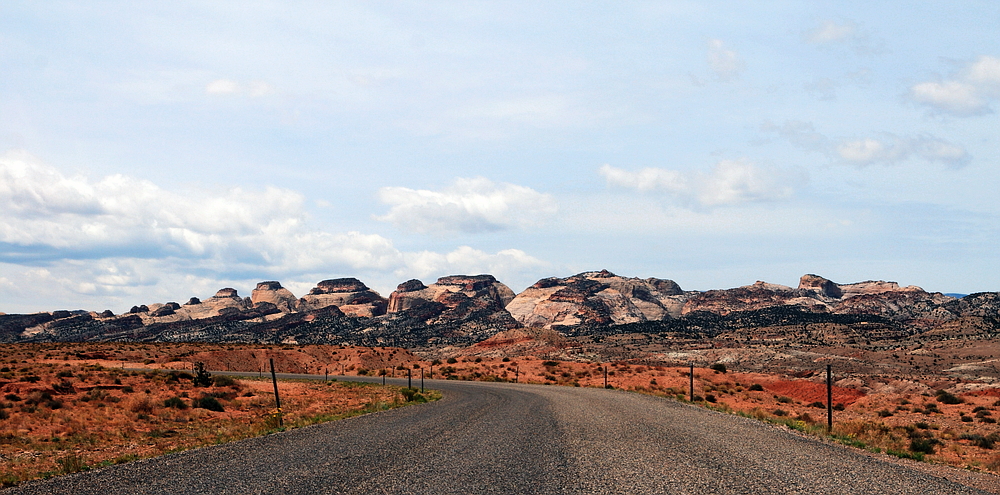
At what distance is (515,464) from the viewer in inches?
581

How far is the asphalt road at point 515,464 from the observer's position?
1278 cm

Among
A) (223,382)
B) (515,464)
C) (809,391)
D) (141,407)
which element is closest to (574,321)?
(809,391)

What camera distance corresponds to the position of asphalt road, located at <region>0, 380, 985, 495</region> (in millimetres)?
12781

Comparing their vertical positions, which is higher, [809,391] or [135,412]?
[135,412]

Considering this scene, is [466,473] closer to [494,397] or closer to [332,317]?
[494,397]

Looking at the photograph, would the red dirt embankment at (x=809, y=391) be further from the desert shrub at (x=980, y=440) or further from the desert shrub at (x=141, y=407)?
the desert shrub at (x=141, y=407)

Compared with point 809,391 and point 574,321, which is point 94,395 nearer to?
point 809,391

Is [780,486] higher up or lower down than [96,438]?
higher up

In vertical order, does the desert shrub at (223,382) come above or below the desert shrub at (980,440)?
below

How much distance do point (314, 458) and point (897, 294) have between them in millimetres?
190035

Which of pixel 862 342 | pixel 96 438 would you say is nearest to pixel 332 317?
pixel 862 342

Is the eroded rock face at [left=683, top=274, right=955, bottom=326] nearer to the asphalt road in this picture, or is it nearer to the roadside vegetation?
the roadside vegetation

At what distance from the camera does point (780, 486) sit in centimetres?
1286

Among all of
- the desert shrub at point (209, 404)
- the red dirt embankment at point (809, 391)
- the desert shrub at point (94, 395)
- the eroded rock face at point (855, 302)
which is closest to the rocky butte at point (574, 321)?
the eroded rock face at point (855, 302)
